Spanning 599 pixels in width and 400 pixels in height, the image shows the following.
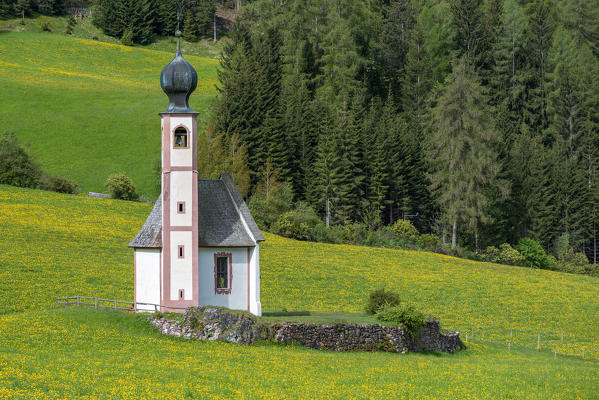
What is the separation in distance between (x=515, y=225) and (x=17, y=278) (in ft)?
173

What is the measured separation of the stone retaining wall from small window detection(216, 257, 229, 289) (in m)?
4.13

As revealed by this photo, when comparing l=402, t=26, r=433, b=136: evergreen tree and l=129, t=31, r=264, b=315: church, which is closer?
l=129, t=31, r=264, b=315: church

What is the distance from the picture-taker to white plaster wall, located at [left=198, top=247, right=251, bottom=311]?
3891cm

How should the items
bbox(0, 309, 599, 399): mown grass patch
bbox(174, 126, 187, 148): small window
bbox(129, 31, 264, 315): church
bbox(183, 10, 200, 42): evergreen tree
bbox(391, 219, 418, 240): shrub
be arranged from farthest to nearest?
1. bbox(183, 10, 200, 42): evergreen tree
2. bbox(391, 219, 418, 240): shrub
3. bbox(174, 126, 187, 148): small window
4. bbox(129, 31, 264, 315): church
5. bbox(0, 309, 599, 399): mown grass patch

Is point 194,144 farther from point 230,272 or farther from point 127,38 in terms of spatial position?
point 127,38

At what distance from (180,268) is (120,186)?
121 ft

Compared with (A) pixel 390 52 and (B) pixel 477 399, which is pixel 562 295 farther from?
(A) pixel 390 52

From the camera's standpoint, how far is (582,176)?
304ft

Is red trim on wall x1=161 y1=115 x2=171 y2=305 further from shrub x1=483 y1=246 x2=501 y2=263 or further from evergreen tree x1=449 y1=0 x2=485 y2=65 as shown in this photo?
evergreen tree x1=449 y1=0 x2=485 y2=65

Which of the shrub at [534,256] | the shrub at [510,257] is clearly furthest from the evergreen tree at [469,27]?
the shrub at [510,257]

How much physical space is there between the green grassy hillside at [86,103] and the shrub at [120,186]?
366cm

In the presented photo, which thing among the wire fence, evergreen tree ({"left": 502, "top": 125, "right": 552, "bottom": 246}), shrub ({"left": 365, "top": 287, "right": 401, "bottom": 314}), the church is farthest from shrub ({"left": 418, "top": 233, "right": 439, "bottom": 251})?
the church

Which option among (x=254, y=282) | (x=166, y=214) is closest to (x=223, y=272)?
(x=254, y=282)

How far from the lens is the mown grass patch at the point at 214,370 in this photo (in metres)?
24.6
